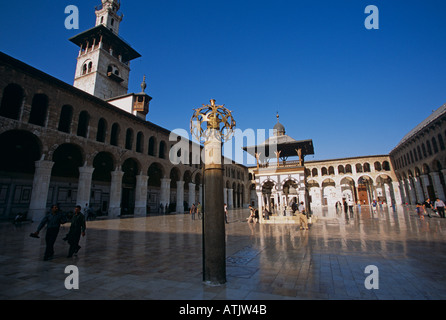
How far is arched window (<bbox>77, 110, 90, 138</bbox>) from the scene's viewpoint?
1814cm

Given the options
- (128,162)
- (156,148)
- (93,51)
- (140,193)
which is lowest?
(140,193)

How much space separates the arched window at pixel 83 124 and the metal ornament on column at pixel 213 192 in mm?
17158

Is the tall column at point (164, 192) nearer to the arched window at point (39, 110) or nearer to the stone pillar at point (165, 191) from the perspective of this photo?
the stone pillar at point (165, 191)

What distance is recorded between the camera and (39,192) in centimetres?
1469

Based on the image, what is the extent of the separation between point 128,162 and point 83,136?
6762 millimetres

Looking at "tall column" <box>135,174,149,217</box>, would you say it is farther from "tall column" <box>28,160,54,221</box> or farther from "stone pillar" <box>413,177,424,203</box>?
"stone pillar" <box>413,177,424,203</box>

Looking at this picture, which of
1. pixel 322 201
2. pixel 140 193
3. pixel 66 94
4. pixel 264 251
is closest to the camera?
pixel 264 251

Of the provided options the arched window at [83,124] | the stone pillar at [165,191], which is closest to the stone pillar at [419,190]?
the stone pillar at [165,191]

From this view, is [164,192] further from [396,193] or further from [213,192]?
[396,193]

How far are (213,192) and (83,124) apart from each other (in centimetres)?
1866

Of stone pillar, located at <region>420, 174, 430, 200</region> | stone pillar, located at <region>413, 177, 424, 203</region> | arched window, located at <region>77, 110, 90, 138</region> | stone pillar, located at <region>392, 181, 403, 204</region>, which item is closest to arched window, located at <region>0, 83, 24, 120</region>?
arched window, located at <region>77, 110, 90, 138</region>

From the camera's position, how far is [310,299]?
3.23 metres
